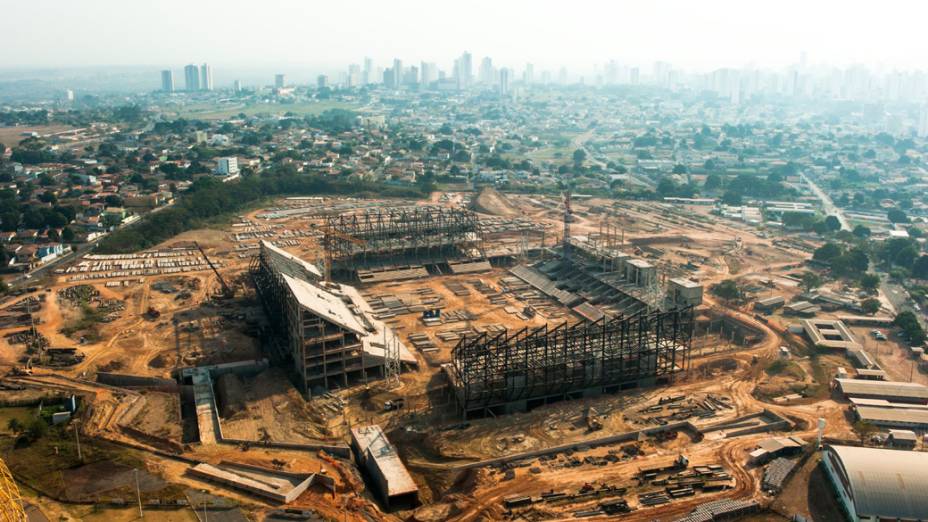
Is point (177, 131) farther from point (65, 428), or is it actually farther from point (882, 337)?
point (882, 337)

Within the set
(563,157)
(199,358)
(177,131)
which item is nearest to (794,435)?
(199,358)

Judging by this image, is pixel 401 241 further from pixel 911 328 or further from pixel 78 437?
pixel 911 328

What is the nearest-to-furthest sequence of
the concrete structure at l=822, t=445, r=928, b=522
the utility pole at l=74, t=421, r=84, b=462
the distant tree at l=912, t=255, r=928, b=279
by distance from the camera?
the concrete structure at l=822, t=445, r=928, b=522, the utility pole at l=74, t=421, r=84, b=462, the distant tree at l=912, t=255, r=928, b=279

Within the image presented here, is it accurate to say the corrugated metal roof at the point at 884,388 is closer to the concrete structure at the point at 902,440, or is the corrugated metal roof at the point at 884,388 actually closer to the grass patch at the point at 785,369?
the grass patch at the point at 785,369

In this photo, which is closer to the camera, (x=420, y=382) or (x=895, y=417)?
(x=895, y=417)

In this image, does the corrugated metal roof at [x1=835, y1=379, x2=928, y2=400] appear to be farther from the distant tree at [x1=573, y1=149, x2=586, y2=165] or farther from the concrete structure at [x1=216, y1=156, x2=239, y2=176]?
the distant tree at [x1=573, y1=149, x2=586, y2=165]

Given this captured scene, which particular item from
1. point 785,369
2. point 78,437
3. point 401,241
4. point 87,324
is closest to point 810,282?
point 785,369

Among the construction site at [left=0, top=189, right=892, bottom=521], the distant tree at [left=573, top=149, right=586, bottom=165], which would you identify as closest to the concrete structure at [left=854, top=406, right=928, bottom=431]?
the construction site at [left=0, top=189, right=892, bottom=521]

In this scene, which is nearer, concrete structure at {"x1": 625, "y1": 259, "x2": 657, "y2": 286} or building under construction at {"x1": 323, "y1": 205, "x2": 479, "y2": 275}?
concrete structure at {"x1": 625, "y1": 259, "x2": 657, "y2": 286}
